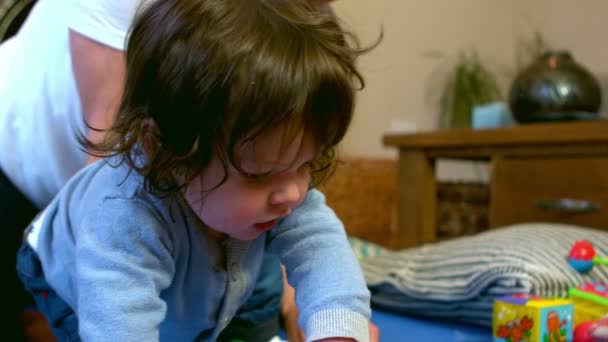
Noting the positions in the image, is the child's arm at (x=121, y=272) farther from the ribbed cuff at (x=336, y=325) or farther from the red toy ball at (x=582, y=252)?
the red toy ball at (x=582, y=252)

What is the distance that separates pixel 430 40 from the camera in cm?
217

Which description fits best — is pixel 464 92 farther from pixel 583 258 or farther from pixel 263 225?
pixel 263 225

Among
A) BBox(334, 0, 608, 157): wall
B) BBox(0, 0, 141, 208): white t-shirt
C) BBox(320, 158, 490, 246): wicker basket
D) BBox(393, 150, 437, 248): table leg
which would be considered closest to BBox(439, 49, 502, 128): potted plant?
BBox(334, 0, 608, 157): wall

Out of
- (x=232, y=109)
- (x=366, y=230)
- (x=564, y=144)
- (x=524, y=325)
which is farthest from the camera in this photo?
(x=366, y=230)

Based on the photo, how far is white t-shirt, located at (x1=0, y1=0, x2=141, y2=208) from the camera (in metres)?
0.80

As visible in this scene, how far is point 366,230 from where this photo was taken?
1.92 metres

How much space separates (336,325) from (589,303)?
1.45 ft

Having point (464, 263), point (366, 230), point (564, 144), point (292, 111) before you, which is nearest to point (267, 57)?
point (292, 111)

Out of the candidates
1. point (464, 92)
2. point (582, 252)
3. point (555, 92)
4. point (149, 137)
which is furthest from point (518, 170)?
point (149, 137)

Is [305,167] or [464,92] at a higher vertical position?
[305,167]

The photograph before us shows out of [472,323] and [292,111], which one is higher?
[292,111]

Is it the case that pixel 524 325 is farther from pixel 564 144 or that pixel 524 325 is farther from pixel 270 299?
pixel 564 144

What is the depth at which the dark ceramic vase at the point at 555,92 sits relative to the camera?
139 centimetres

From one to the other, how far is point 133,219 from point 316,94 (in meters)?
0.19
